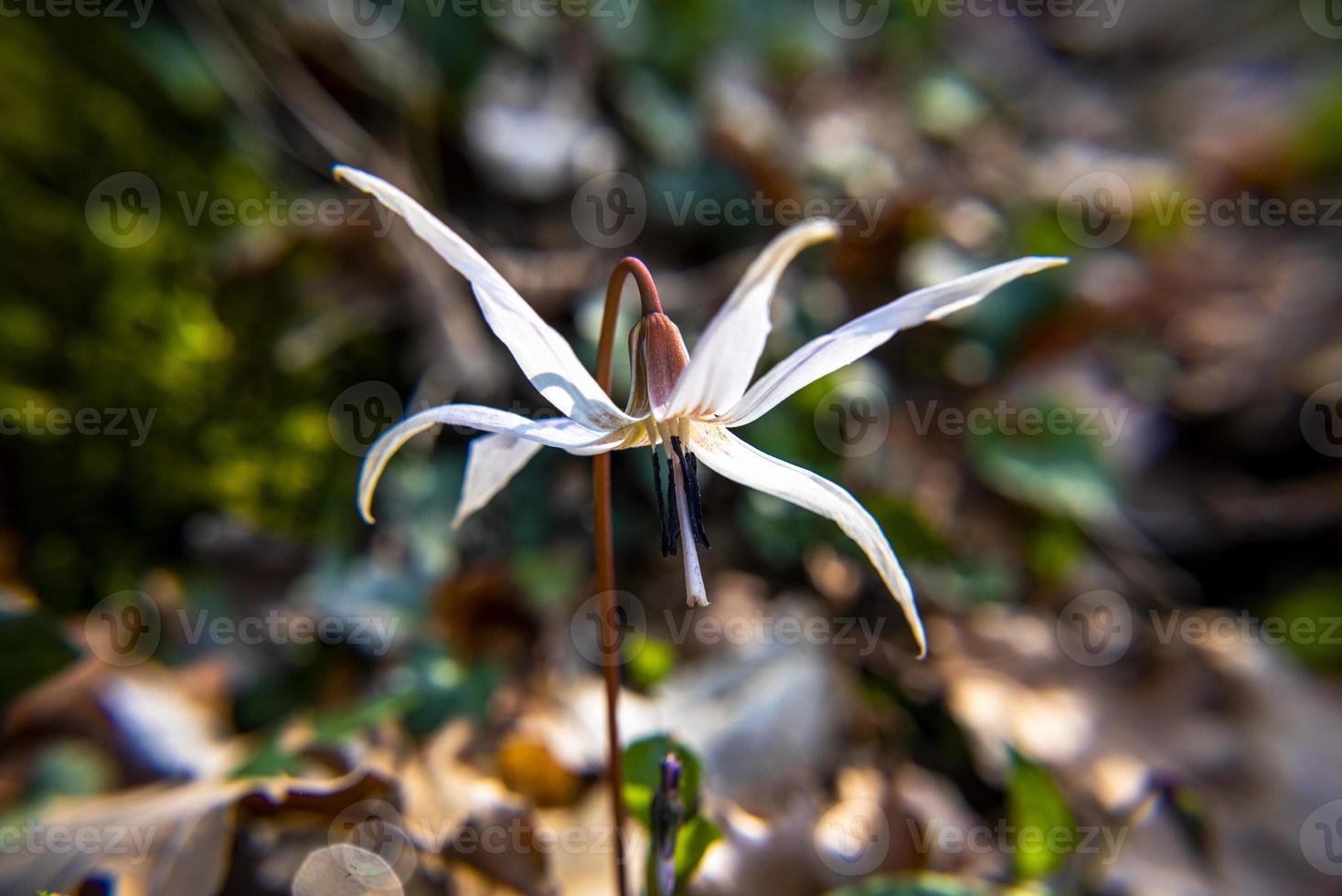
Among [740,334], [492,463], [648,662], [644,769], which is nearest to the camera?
[740,334]

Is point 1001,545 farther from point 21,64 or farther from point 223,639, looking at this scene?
point 21,64

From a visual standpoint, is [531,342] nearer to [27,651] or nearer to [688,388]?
[688,388]

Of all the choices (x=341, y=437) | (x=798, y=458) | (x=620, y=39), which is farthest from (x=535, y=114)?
(x=798, y=458)

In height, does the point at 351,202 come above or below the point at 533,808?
above

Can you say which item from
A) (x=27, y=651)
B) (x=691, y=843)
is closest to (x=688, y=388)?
(x=691, y=843)

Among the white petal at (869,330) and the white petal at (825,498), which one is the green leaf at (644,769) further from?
the white petal at (869,330)

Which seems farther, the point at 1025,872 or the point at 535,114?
the point at 535,114

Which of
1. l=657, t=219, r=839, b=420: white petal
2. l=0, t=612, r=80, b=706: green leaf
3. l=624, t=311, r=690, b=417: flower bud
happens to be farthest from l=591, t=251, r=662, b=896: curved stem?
l=0, t=612, r=80, b=706: green leaf
